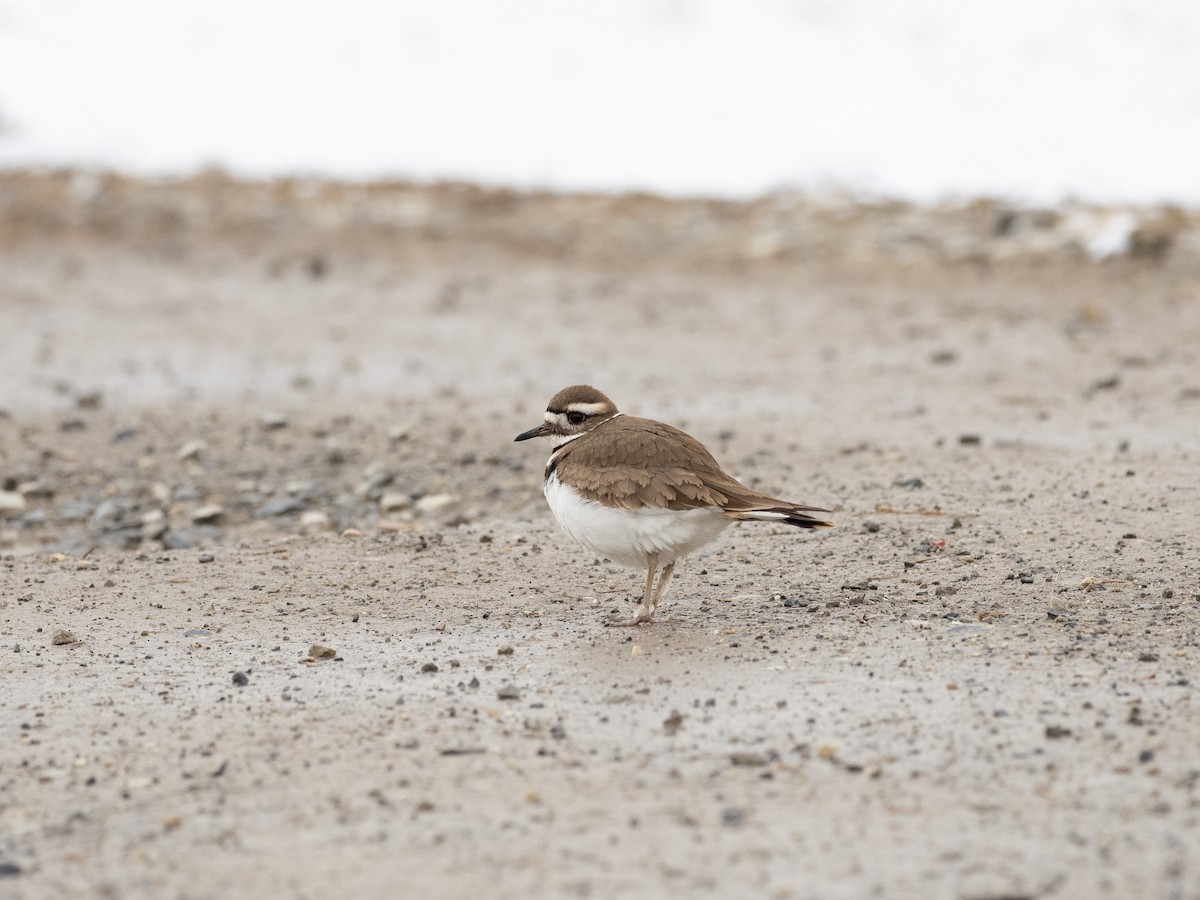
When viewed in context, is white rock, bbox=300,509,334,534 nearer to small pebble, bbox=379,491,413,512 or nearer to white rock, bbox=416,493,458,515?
small pebble, bbox=379,491,413,512

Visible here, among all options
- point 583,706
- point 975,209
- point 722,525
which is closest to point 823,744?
point 583,706

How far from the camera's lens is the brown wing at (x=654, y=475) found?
5.69 metres

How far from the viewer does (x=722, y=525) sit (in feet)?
19.1

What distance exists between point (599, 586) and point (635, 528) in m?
0.92

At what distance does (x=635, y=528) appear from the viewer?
5809 mm

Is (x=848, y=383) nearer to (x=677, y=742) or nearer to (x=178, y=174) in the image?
(x=677, y=742)

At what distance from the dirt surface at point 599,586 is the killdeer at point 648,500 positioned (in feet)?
1.11

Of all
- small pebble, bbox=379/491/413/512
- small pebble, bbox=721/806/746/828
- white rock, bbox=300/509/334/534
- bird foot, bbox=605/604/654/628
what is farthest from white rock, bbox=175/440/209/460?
small pebble, bbox=721/806/746/828

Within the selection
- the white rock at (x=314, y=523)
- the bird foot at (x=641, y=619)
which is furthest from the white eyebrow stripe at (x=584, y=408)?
the white rock at (x=314, y=523)

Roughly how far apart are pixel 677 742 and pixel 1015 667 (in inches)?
51.3

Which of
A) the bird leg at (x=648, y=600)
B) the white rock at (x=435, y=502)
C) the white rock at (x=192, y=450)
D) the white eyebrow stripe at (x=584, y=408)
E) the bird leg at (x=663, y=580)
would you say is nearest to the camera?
the bird leg at (x=648, y=600)

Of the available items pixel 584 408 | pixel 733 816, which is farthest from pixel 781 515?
pixel 733 816

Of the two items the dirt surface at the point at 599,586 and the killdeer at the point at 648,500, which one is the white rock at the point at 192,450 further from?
the killdeer at the point at 648,500

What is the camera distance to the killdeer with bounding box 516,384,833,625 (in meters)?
5.70
